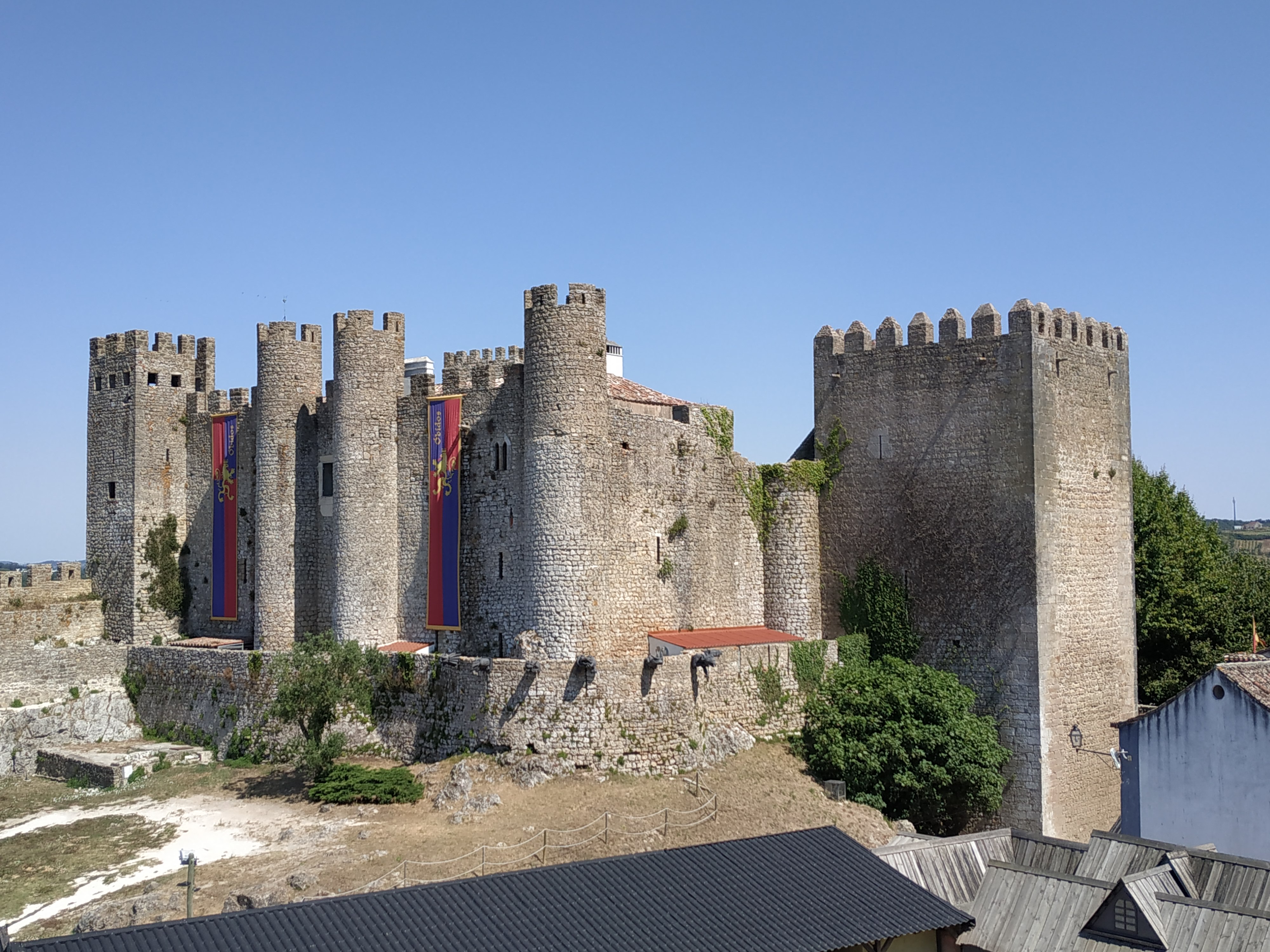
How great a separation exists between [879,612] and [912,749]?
4784mm

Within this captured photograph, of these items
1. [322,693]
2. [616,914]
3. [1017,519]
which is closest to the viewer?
[616,914]

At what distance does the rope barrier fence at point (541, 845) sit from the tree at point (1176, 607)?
53.9 feet

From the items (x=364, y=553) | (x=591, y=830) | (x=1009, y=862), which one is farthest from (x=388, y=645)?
(x=1009, y=862)

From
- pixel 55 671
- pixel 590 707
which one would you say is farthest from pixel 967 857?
pixel 55 671

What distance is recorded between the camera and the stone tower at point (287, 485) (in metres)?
34.2

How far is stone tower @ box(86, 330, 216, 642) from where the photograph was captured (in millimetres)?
36969

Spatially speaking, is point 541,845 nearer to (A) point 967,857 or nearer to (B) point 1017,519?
(A) point 967,857

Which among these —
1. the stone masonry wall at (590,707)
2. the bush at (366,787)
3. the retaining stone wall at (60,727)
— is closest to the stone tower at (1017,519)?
the stone masonry wall at (590,707)

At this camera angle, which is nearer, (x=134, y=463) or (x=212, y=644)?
(x=212, y=644)

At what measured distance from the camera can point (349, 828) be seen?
24641 millimetres

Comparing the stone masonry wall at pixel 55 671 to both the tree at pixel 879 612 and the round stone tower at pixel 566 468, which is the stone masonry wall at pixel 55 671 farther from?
the tree at pixel 879 612

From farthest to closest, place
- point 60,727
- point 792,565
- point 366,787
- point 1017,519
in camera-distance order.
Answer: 1. point 60,727
2. point 792,565
3. point 1017,519
4. point 366,787

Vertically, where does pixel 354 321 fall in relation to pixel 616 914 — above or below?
above

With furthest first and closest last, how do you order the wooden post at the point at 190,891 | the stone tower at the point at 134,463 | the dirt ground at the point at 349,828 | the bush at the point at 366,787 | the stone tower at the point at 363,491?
the stone tower at the point at 134,463
the stone tower at the point at 363,491
the bush at the point at 366,787
the dirt ground at the point at 349,828
the wooden post at the point at 190,891
